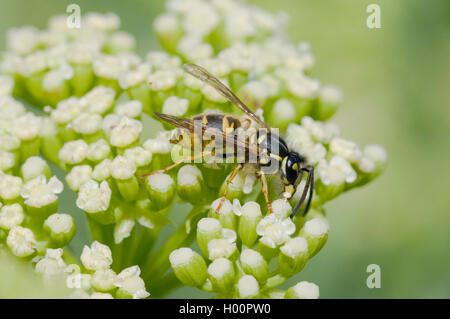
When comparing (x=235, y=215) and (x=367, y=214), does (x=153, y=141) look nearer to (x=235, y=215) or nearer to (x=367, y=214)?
(x=235, y=215)

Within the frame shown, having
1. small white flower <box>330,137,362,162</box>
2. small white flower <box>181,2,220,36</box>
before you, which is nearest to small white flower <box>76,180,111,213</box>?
small white flower <box>330,137,362,162</box>

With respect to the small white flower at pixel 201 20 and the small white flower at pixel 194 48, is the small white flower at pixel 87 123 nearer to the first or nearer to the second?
the small white flower at pixel 194 48

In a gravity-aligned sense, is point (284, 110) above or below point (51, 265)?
above

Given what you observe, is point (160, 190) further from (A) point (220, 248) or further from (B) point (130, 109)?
A: (B) point (130, 109)

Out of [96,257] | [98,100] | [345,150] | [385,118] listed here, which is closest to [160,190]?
[96,257]

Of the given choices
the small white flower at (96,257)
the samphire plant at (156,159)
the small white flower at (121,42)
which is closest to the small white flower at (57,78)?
the samphire plant at (156,159)

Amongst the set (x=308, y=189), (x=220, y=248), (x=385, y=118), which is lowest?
(x=220, y=248)

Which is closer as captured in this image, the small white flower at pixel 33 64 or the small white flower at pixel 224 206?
the small white flower at pixel 224 206
